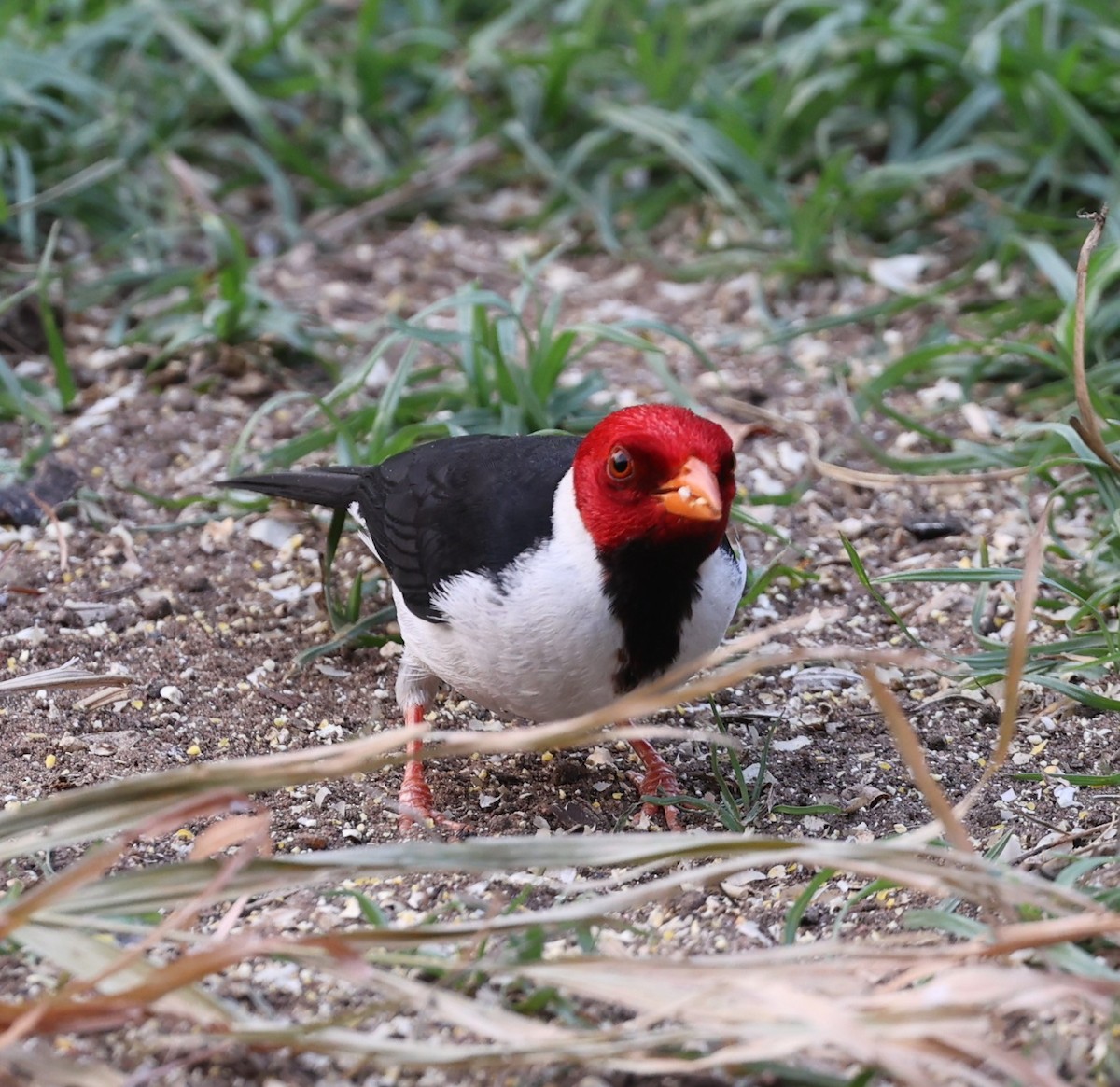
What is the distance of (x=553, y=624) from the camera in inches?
117

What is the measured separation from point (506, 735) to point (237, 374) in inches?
113

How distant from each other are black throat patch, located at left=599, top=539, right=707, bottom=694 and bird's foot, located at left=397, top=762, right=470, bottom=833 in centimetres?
52

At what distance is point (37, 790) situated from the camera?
125 inches

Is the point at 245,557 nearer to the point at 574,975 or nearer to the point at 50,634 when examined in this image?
Result: the point at 50,634

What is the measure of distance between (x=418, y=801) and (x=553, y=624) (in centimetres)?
64

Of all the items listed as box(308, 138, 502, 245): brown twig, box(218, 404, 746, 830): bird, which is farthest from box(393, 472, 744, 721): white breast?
box(308, 138, 502, 245): brown twig

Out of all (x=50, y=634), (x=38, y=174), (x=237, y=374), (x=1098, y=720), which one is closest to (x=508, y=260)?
(x=237, y=374)

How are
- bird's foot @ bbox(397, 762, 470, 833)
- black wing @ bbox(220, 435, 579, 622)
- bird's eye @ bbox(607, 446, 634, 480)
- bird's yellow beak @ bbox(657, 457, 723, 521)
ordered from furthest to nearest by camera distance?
bird's foot @ bbox(397, 762, 470, 833) < black wing @ bbox(220, 435, 579, 622) < bird's eye @ bbox(607, 446, 634, 480) < bird's yellow beak @ bbox(657, 457, 723, 521)

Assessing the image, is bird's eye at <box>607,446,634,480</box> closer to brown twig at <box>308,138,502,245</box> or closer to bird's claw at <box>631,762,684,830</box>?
bird's claw at <box>631,762,684,830</box>

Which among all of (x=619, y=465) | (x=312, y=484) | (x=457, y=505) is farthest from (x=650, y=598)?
(x=312, y=484)

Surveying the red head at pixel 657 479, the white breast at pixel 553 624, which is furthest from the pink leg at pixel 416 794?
the red head at pixel 657 479

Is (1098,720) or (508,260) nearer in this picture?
(1098,720)

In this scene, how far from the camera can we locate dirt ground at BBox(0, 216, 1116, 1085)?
3.20m

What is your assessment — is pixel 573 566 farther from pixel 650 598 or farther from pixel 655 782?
pixel 655 782
